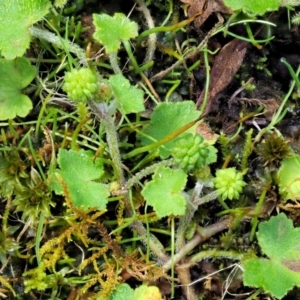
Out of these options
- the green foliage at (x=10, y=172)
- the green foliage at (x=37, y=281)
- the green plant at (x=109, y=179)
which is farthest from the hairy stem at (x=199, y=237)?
the green foliage at (x=10, y=172)

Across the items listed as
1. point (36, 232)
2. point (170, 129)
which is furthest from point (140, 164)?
point (36, 232)

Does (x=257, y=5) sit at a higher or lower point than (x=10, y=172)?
higher

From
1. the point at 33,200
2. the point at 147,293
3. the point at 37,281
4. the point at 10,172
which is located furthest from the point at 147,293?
the point at 10,172

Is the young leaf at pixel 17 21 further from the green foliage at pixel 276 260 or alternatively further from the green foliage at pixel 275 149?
the green foliage at pixel 276 260

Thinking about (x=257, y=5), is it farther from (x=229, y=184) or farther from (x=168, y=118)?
(x=229, y=184)

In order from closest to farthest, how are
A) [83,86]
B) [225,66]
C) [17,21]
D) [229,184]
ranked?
1. [83,86]
2. [229,184]
3. [17,21]
4. [225,66]

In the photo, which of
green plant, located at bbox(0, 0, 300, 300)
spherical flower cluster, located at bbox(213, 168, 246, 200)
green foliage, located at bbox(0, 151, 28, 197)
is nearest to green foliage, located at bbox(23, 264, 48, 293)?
green plant, located at bbox(0, 0, 300, 300)

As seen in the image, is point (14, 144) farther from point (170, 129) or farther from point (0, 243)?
point (170, 129)
